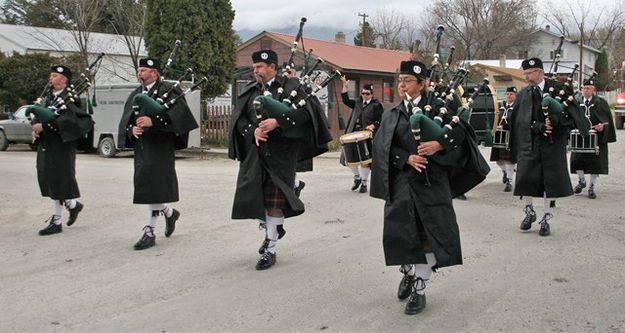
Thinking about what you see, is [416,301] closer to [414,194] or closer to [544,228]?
[414,194]

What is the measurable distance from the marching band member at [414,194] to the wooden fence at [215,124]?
56.0 feet

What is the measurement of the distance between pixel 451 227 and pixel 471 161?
55cm

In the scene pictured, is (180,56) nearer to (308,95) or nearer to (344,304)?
(308,95)

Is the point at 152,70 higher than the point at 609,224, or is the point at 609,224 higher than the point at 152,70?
the point at 152,70

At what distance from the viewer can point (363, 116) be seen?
10828 millimetres

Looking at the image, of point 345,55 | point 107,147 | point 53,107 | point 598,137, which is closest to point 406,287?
point 53,107

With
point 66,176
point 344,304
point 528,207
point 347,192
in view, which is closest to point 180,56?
point 347,192

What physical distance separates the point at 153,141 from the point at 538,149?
452cm

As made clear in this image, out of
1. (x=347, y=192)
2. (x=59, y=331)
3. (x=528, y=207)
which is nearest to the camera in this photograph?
(x=59, y=331)

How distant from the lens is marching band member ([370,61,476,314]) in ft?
15.6

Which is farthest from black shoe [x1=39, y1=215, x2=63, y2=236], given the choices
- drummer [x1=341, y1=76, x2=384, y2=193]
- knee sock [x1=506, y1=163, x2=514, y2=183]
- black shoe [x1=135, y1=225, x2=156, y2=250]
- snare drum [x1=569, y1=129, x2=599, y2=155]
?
snare drum [x1=569, y1=129, x2=599, y2=155]

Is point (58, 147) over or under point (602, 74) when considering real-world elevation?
under

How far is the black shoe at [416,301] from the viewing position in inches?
189

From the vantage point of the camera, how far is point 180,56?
20234mm
